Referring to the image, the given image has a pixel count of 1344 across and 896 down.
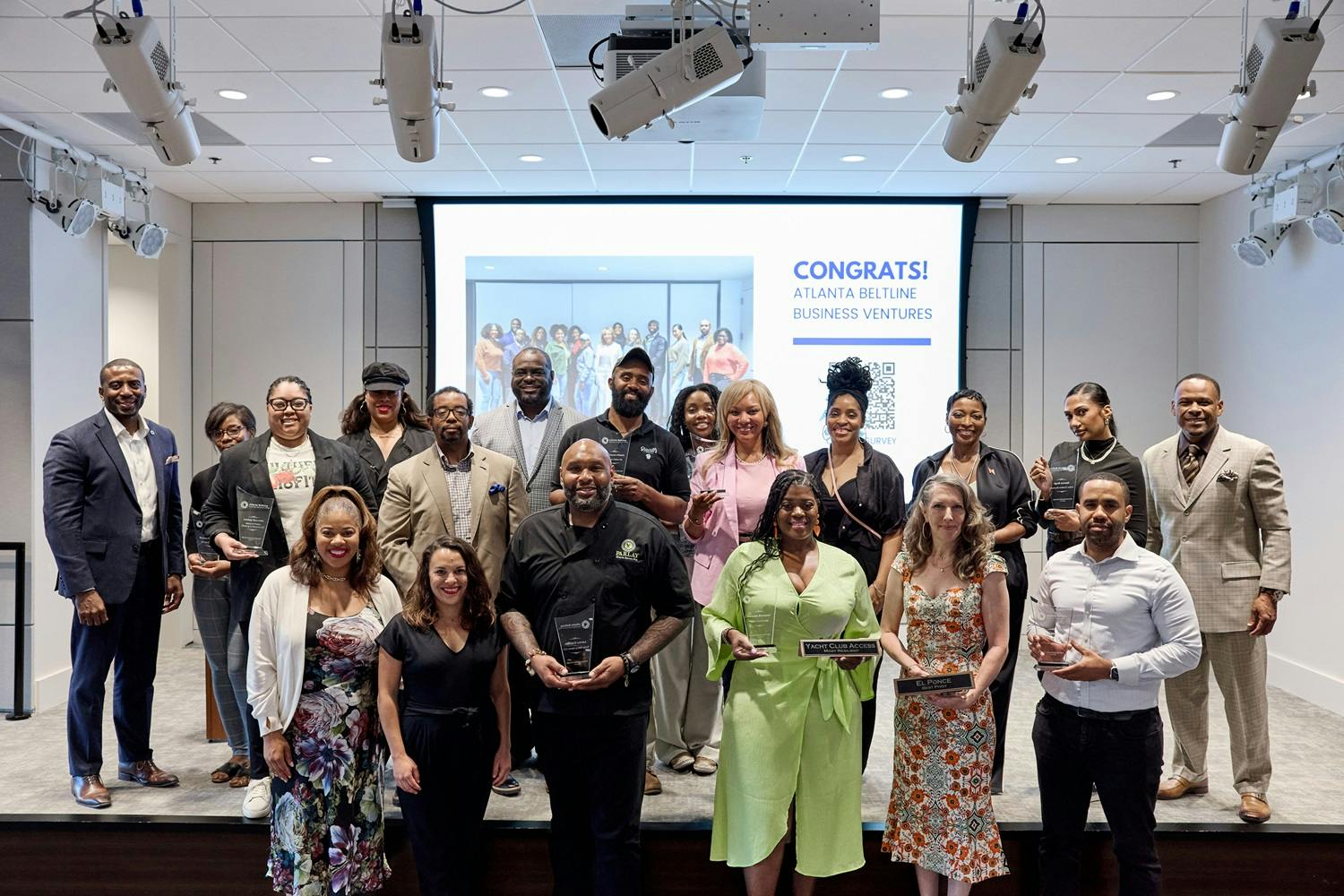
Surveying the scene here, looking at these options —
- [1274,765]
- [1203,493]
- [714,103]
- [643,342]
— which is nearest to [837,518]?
[1203,493]

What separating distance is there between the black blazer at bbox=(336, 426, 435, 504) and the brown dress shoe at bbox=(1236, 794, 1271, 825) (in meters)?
3.35

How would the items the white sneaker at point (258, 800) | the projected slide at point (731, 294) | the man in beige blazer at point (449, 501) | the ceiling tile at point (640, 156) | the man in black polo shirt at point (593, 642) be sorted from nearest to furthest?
1. the man in black polo shirt at point (593, 642)
2. the white sneaker at point (258, 800)
3. the man in beige blazer at point (449, 501)
4. the ceiling tile at point (640, 156)
5. the projected slide at point (731, 294)

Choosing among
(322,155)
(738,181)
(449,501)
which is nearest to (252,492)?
(449,501)

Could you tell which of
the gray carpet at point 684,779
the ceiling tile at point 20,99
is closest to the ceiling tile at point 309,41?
the ceiling tile at point 20,99

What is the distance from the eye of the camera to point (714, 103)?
4387mm

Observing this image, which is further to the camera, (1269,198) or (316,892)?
(1269,198)

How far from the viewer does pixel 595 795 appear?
300cm

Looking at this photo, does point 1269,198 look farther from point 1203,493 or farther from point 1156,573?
point 1156,573

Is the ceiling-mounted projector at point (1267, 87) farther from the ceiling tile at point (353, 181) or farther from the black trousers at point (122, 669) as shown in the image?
the ceiling tile at point (353, 181)

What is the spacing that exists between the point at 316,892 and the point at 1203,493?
3348 millimetres

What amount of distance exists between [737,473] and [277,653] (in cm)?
162

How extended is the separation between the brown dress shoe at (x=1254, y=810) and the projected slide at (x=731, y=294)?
3.67 meters

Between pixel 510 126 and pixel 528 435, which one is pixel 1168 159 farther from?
pixel 528 435

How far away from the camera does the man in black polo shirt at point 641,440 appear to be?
374 cm
